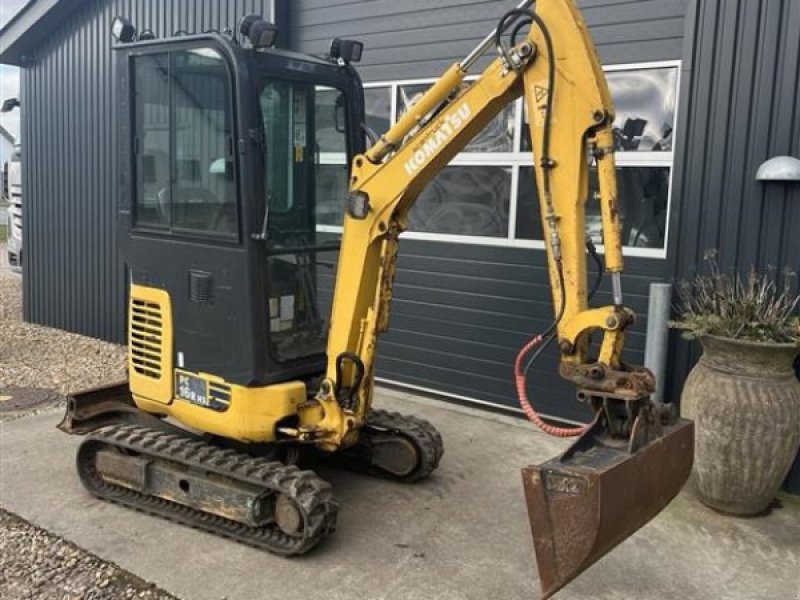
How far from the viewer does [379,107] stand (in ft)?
23.3

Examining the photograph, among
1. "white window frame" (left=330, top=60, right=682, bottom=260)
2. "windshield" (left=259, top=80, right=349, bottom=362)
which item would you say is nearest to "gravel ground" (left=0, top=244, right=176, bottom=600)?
"windshield" (left=259, top=80, right=349, bottom=362)

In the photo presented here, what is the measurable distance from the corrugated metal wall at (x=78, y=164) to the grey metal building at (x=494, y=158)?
0.02m

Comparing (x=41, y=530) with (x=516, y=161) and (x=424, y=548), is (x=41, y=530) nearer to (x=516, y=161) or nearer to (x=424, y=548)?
(x=424, y=548)

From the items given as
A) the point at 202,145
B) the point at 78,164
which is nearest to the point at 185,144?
the point at 202,145

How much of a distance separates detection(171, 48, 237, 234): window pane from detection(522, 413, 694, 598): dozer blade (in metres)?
2.03

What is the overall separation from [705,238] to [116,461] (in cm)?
387

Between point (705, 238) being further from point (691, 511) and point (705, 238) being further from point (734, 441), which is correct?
point (691, 511)

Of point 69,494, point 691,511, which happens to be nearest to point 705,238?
point 691,511

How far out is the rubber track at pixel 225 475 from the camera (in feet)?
12.9

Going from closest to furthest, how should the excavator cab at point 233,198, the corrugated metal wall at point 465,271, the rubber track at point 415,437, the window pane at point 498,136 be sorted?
the excavator cab at point 233,198 < the rubber track at point 415,437 < the corrugated metal wall at point 465,271 < the window pane at point 498,136

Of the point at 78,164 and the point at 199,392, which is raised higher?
the point at 78,164

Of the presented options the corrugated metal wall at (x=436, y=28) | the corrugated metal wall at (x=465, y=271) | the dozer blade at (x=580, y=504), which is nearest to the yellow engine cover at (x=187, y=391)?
the dozer blade at (x=580, y=504)

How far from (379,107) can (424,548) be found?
4183 mm

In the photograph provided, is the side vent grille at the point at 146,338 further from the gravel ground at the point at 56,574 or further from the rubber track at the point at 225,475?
the gravel ground at the point at 56,574
